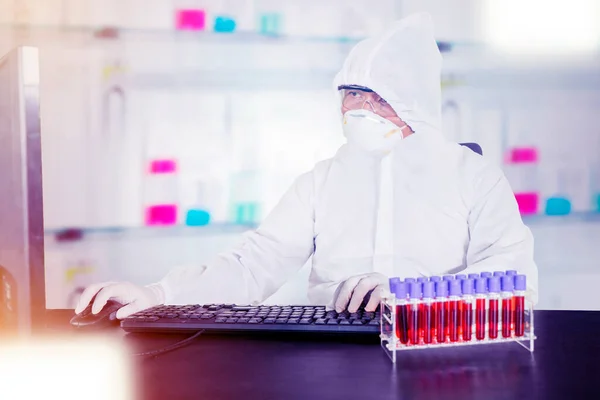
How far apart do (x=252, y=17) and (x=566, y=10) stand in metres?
1.11

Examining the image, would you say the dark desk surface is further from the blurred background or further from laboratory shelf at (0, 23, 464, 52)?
laboratory shelf at (0, 23, 464, 52)

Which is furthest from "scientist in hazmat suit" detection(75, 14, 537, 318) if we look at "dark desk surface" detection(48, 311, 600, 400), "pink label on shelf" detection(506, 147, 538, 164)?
"dark desk surface" detection(48, 311, 600, 400)

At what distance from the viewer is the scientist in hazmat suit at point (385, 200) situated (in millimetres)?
1598

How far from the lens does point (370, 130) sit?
160 cm

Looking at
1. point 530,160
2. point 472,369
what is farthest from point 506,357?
point 530,160

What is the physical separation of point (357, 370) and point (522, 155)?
1.41 meters

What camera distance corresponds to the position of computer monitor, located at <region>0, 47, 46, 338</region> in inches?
27.7

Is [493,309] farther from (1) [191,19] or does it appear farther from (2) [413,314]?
(1) [191,19]

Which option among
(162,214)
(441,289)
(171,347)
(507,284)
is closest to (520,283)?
(507,284)

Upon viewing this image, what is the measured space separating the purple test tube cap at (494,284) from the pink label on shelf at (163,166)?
130 centimetres

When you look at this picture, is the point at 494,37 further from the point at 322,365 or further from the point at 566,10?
the point at 322,365

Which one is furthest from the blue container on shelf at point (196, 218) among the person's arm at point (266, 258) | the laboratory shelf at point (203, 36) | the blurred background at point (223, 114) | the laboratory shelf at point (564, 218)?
the laboratory shelf at point (564, 218)

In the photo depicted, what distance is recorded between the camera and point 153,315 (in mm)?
1000

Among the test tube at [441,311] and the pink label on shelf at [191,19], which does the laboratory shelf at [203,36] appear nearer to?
the pink label on shelf at [191,19]
